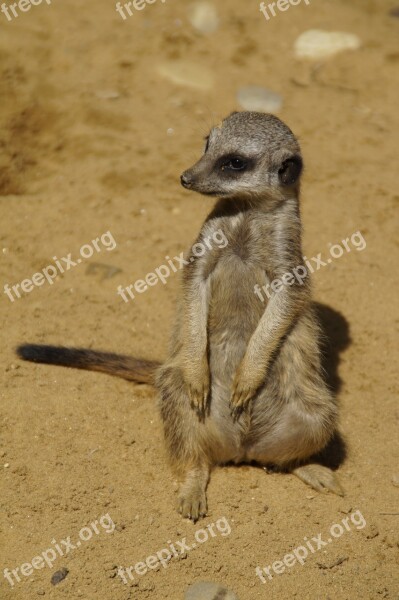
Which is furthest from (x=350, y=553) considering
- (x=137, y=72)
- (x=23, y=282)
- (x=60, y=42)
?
(x=60, y=42)

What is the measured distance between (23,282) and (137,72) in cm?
226

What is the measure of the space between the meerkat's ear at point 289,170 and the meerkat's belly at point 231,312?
1.13ft

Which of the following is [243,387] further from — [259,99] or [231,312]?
[259,99]

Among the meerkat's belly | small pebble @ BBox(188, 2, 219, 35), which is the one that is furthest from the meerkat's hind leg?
small pebble @ BBox(188, 2, 219, 35)

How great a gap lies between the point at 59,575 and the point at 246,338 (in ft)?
3.68

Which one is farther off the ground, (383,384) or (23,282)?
(23,282)

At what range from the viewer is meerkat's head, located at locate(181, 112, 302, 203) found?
9.70 feet

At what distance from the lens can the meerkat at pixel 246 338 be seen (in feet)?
9.81

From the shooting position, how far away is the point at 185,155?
4.82m

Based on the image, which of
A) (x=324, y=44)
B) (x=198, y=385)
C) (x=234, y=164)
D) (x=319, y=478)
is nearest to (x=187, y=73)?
(x=324, y=44)

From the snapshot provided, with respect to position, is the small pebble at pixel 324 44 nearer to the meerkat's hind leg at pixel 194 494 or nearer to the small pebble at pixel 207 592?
the meerkat's hind leg at pixel 194 494

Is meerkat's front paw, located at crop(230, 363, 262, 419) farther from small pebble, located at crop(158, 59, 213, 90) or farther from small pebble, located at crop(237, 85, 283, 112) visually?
small pebble, located at crop(158, 59, 213, 90)

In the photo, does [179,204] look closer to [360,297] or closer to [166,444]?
[360,297]

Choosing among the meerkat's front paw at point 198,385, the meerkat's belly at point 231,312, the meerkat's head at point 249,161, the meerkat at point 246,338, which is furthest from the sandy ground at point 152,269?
A: the meerkat's head at point 249,161
